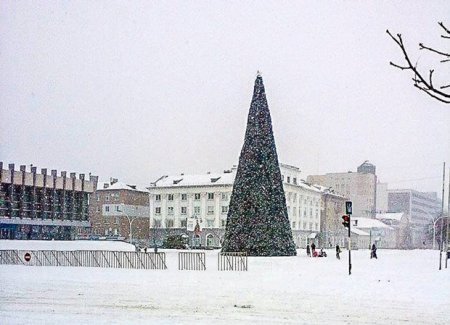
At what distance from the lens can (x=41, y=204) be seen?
200ft

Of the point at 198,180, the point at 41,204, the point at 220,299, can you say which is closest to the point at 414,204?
the point at 198,180

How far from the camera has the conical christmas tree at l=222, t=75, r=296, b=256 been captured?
37.1 m

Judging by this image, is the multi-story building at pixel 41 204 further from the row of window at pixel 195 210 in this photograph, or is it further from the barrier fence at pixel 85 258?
the row of window at pixel 195 210

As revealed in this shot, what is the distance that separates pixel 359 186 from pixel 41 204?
8147cm

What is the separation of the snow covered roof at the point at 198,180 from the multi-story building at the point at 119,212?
13.4 feet

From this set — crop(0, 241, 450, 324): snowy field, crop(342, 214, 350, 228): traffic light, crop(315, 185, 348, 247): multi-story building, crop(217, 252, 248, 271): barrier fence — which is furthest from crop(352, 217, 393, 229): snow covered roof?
crop(0, 241, 450, 324): snowy field

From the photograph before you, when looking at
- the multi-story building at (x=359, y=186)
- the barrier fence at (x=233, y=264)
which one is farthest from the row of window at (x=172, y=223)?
the barrier fence at (x=233, y=264)

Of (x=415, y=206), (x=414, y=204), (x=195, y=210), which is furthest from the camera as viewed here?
(x=414, y=204)

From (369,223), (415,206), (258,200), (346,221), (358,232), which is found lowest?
(358,232)

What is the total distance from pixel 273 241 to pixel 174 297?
68.5ft

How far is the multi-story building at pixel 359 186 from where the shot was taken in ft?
420

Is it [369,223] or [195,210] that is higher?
[195,210]

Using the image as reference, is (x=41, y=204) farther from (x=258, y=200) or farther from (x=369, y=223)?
(x=369, y=223)

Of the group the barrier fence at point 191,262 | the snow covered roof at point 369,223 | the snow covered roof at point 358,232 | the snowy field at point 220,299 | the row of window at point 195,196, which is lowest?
the snow covered roof at point 358,232
